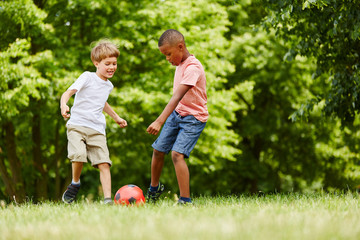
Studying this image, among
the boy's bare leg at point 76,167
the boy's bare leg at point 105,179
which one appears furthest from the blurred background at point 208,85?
the boy's bare leg at point 105,179

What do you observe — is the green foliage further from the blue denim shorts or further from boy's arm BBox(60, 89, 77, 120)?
boy's arm BBox(60, 89, 77, 120)

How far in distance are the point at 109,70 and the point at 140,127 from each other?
25.6 feet

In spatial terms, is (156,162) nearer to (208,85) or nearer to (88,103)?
(88,103)

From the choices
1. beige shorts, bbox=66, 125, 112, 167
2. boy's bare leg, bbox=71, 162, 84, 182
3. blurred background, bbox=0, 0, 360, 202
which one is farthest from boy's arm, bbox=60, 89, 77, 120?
blurred background, bbox=0, 0, 360, 202

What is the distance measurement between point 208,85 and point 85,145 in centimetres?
789

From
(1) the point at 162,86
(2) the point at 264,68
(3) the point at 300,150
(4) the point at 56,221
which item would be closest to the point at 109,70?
(4) the point at 56,221

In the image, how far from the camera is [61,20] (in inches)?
513

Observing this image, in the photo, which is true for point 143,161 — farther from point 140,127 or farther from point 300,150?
point 300,150

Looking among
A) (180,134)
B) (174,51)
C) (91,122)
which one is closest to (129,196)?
(180,134)

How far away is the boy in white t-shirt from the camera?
5.45m

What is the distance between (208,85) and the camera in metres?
13.0

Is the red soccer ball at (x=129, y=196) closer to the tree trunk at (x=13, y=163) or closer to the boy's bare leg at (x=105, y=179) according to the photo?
the boy's bare leg at (x=105, y=179)

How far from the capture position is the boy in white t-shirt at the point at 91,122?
5.45m

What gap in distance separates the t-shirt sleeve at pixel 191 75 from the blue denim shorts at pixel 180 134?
438 mm
